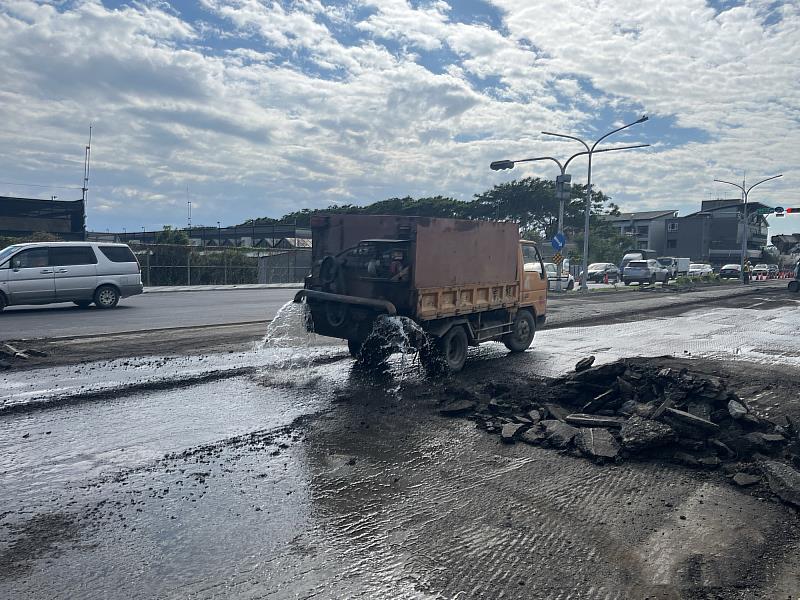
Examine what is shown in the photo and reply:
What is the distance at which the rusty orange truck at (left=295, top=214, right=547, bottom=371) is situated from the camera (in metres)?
9.42

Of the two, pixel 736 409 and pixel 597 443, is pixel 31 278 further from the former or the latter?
pixel 736 409

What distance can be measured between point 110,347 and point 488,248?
7047mm

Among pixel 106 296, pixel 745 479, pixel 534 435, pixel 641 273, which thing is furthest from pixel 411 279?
pixel 641 273

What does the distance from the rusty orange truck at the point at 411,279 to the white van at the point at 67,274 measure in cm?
1049

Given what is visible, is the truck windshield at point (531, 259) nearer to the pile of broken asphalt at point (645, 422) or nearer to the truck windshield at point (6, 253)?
the pile of broken asphalt at point (645, 422)

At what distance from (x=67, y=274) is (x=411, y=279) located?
41.4 feet

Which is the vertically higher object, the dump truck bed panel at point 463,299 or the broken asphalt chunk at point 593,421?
the dump truck bed panel at point 463,299

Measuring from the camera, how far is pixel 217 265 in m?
37.4

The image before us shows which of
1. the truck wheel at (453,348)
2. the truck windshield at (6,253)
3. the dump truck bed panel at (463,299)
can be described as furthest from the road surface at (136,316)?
the truck wheel at (453,348)

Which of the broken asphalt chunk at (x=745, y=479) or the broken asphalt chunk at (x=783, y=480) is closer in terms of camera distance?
the broken asphalt chunk at (x=783, y=480)

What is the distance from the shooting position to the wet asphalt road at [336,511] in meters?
3.85

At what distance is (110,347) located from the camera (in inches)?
470

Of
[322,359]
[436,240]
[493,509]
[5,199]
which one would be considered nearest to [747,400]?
[436,240]

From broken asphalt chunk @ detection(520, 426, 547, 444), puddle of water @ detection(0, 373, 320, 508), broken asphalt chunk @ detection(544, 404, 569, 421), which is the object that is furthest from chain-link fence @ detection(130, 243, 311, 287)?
broken asphalt chunk @ detection(520, 426, 547, 444)
